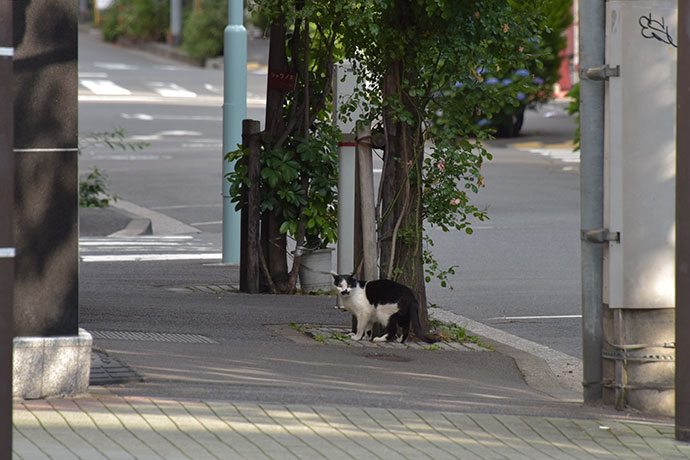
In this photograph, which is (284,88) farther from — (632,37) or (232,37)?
(632,37)

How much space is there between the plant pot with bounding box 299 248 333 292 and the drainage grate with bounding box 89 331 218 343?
320 cm

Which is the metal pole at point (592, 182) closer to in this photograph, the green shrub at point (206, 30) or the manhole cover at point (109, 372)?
the manhole cover at point (109, 372)

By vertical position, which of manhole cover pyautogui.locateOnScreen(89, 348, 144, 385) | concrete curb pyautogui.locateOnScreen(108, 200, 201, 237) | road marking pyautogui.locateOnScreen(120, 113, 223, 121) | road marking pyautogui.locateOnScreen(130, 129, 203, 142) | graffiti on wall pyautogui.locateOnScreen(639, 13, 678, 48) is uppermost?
road marking pyautogui.locateOnScreen(120, 113, 223, 121)

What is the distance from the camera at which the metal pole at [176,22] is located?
51.5 meters

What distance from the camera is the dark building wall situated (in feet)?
22.8

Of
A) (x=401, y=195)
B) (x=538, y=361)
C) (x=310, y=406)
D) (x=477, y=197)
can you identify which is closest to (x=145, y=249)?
(x=401, y=195)

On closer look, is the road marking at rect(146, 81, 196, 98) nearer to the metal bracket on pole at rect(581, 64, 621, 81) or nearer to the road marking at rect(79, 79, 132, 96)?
the road marking at rect(79, 79, 132, 96)

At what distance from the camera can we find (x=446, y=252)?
663 inches

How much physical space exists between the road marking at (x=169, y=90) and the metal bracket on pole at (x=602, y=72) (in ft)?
116

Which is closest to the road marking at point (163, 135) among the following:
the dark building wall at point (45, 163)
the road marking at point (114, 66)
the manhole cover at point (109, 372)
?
the road marking at point (114, 66)

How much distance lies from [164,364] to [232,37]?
23.3 feet

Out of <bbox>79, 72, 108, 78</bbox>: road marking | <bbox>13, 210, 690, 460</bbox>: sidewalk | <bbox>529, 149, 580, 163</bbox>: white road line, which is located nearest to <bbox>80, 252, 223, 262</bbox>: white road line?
<bbox>13, 210, 690, 460</bbox>: sidewalk

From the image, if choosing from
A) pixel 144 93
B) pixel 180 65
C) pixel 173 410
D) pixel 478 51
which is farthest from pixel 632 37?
pixel 180 65

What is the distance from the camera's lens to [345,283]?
10.2m
